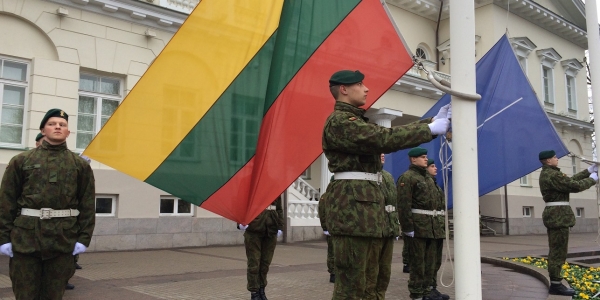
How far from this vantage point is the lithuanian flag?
485 centimetres

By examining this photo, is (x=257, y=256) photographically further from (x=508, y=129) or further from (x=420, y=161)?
(x=508, y=129)

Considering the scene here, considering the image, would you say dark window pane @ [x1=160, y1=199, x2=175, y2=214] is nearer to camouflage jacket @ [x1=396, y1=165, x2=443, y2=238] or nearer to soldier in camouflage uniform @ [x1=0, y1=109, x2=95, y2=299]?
camouflage jacket @ [x1=396, y1=165, x2=443, y2=238]

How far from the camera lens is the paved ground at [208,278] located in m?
7.27

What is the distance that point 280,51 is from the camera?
5.11m

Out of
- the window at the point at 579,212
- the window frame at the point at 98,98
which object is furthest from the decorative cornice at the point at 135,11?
the window at the point at 579,212

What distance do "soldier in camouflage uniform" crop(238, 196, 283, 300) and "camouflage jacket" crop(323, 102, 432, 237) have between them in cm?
252

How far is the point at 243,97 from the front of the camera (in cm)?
505

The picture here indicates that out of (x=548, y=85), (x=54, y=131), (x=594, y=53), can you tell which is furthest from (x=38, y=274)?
(x=548, y=85)

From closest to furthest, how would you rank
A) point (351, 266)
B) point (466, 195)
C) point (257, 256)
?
point (466, 195) < point (351, 266) < point (257, 256)

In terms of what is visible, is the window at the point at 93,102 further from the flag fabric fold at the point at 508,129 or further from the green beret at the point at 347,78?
the green beret at the point at 347,78

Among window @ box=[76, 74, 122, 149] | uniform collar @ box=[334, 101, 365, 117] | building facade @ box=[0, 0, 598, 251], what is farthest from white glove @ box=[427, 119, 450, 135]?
window @ box=[76, 74, 122, 149]

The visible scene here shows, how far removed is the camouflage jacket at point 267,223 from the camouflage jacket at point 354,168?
2.49 m

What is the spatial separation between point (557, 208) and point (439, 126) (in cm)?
490

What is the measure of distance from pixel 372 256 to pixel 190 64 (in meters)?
2.49
